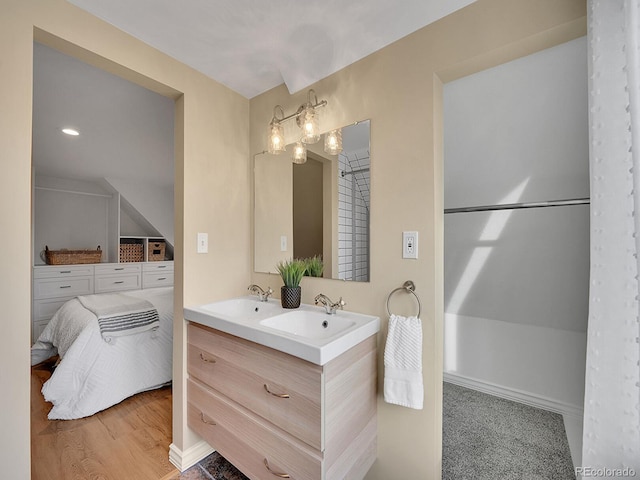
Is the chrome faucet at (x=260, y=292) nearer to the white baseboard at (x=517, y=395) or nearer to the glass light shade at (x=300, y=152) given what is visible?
the glass light shade at (x=300, y=152)

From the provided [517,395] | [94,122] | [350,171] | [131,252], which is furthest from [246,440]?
[131,252]

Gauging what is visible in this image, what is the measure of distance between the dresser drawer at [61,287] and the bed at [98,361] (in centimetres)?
130

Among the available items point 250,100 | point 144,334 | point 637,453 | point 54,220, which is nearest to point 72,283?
point 54,220

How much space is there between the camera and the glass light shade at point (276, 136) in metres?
1.68

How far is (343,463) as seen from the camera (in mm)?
1101

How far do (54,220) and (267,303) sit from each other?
14.1ft

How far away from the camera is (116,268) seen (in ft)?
13.9

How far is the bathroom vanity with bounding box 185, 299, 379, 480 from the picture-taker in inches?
40.2

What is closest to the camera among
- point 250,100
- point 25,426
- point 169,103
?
point 25,426

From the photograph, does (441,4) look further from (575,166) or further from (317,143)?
(575,166)

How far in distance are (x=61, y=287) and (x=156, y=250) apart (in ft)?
4.33

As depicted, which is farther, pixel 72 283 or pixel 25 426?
pixel 72 283

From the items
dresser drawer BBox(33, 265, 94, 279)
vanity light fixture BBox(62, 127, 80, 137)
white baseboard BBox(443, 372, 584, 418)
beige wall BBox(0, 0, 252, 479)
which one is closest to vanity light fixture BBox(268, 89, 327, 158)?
beige wall BBox(0, 0, 252, 479)

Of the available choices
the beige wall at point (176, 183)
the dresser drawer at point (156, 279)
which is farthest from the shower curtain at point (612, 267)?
the dresser drawer at point (156, 279)
